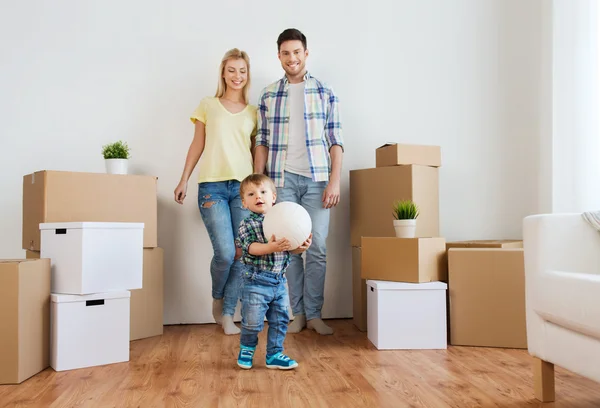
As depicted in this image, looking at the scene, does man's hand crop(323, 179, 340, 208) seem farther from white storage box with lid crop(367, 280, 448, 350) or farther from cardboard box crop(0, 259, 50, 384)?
cardboard box crop(0, 259, 50, 384)

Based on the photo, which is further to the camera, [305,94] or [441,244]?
[305,94]

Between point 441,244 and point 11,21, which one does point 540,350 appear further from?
point 11,21

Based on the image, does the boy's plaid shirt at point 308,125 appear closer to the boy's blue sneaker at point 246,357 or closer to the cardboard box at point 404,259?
the cardboard box at point 404,259

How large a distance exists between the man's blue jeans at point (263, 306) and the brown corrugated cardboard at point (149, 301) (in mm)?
789

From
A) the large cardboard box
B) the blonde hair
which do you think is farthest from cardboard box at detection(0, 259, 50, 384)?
the blonde hair

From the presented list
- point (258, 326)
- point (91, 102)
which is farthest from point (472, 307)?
point (91, 102)

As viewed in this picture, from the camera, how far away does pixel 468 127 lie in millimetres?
3270

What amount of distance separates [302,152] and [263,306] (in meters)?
0.98

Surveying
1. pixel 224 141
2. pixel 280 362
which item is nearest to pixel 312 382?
pixel 280 362

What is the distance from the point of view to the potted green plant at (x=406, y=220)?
2.50 m

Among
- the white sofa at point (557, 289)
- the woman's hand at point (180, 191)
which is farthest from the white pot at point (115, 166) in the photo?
the white sofa at point (557, 289)

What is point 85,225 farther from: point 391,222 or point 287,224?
point 391,222

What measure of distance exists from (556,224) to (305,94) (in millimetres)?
1476

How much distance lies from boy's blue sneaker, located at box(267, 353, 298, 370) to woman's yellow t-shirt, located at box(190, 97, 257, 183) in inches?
39.7
